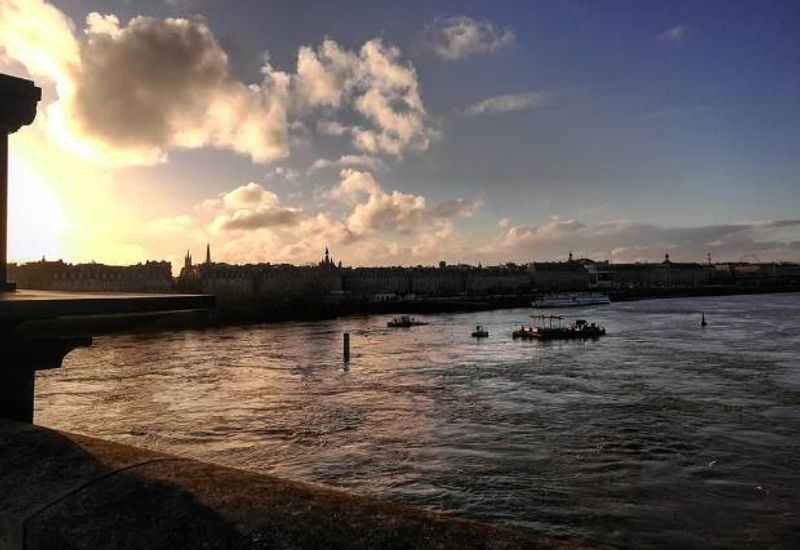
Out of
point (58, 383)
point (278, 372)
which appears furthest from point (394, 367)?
point (58, 383)

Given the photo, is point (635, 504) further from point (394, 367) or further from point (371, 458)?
point (394, 367)

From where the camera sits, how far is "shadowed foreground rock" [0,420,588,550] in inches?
127

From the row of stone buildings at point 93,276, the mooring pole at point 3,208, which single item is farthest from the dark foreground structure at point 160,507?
the row of stone buildings at point 93,276

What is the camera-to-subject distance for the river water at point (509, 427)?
54.5 feet

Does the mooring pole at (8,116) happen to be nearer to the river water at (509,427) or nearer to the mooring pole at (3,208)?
the mooring pole at (3,208)

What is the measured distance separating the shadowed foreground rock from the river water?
1259cm

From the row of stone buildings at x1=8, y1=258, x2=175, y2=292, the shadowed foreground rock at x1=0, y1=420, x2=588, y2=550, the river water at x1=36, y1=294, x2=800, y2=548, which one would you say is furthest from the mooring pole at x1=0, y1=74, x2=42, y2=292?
the row of stone buildings at x1=8, y1=258, x2=175, y2=292

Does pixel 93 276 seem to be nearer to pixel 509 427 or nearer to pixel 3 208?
pixel 509 427

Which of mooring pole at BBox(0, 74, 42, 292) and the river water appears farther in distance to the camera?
the river water

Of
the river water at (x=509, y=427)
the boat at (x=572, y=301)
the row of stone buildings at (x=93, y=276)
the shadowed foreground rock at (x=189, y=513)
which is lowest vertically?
the river water at (x=509, y=427)

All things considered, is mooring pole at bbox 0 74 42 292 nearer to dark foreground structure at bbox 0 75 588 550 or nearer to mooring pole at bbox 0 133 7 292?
mooring pole at bbox 0 133 7 292

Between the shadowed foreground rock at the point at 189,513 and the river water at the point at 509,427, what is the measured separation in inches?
496

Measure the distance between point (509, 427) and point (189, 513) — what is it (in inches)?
932

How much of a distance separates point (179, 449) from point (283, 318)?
9130 centimetres
